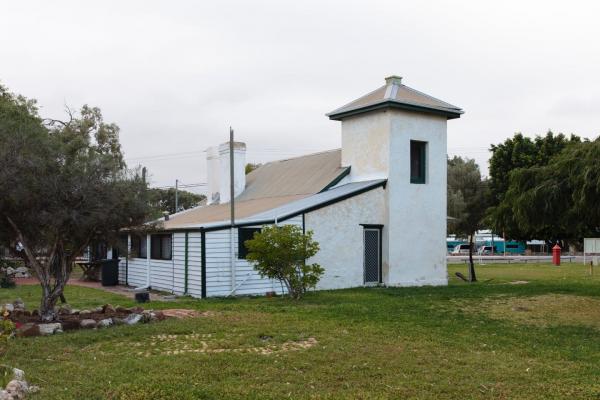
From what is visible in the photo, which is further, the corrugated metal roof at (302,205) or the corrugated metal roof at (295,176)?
the corrugated metal roof at (295,176)

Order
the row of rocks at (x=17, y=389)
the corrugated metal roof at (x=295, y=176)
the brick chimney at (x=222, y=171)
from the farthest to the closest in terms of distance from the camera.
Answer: the brick chimney at (x=222, y=171) → the corrugated metal roof at (x=295, y=176) → the row of rocks at (x=17, y=389)

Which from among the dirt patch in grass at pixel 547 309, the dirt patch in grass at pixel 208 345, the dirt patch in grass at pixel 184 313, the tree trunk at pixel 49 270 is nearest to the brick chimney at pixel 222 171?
→ the dirt patch in grass at pixel 184 313

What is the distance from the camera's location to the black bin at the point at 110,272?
22344 mm

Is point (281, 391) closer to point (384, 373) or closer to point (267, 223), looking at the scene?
point (384, 373)

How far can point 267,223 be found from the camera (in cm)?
1753

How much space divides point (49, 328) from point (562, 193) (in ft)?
36.2

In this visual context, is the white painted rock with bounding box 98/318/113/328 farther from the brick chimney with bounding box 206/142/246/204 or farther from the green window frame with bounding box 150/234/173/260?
the brick chimney with bounding box 206/142/246/204

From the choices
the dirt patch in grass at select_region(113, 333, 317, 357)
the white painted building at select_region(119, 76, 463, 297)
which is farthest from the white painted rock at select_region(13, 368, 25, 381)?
the white painted building at select_region(119, 76, 463, 297)

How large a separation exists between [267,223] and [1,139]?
822 centimetres

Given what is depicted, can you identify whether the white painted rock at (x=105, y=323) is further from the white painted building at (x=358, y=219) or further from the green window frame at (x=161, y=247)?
the green window frame at (x=161, y=247)

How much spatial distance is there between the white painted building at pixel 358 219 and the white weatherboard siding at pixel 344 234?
3cm

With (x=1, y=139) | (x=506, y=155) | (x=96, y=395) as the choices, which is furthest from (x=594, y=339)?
(x=506, y=155)

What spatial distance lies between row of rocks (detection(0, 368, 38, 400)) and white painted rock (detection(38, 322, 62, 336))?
351 cm

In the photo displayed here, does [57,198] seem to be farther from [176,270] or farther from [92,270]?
[92,270]
